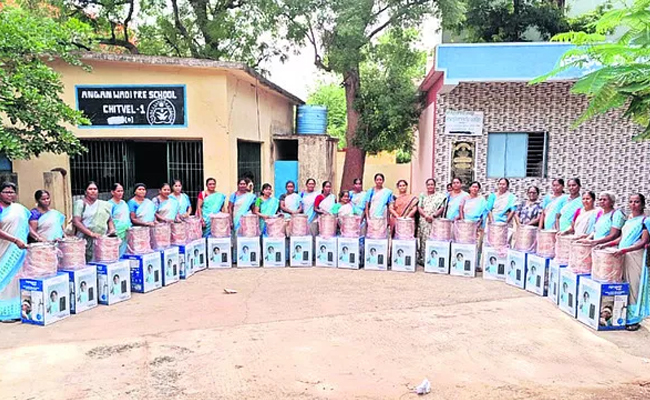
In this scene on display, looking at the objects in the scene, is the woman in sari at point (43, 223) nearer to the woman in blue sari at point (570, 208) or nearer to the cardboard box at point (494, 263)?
the cardboard box at point (494, 263)

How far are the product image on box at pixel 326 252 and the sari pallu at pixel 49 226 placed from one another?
11.6 feet

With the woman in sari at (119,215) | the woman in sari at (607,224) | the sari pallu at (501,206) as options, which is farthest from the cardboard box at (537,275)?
the woman in sari at (119,215)

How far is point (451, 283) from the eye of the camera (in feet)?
22.3

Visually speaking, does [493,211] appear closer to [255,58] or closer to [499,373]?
[499,373]

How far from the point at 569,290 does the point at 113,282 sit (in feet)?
16.5

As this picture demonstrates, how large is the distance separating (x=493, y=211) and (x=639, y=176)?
428 cm

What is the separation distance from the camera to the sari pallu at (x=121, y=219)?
630 cm

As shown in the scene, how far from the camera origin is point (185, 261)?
277 inches

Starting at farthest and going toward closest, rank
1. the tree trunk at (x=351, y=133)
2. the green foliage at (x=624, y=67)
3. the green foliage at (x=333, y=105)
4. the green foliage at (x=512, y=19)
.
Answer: the green foliage at (x=333, y=105)
the green foliage at (x=512, y=19)
the tree trunk at (x=351, y=133)
the green foliage at (x=624, y=67)

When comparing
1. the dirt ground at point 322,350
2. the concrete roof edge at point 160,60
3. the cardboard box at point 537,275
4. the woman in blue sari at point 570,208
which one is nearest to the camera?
the dirt ground at point 322,350

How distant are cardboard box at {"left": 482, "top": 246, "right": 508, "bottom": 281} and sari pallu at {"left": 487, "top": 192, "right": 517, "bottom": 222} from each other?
51 cm

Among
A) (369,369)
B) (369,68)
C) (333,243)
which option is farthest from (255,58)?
(369,369)

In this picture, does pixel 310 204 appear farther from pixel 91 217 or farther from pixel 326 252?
pixel 91 217

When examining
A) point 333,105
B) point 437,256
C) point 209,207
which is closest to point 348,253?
point 437,256
